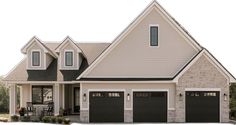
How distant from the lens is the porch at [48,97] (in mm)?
33406

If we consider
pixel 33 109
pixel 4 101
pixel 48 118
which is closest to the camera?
pixel 48 118

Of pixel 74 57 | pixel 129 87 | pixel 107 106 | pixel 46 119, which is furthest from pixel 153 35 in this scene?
pixel 46 119

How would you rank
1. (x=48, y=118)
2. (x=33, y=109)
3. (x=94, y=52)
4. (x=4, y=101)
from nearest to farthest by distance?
(x=48, y=118) → (x=33, y=109) → (x=94, y=52) → (x=4, y=101)

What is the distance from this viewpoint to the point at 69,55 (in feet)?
112

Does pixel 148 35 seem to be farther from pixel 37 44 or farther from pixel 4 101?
pixel 4 101

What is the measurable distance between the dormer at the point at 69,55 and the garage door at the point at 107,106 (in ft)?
12.3

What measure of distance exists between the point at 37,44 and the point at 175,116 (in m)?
12.0

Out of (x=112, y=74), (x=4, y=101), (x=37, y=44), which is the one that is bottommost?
(x=4, y=101)

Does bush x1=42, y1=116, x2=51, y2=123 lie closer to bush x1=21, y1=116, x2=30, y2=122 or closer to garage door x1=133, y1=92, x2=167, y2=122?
bush x1=21, y1=116, x2=30, y2=122

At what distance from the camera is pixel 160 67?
3184cm

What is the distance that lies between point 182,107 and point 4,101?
26.8 m

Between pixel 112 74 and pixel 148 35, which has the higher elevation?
pixel 148 35

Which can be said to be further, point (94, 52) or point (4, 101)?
point (4, 101)

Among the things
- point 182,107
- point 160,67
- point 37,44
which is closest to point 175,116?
point 182,107
